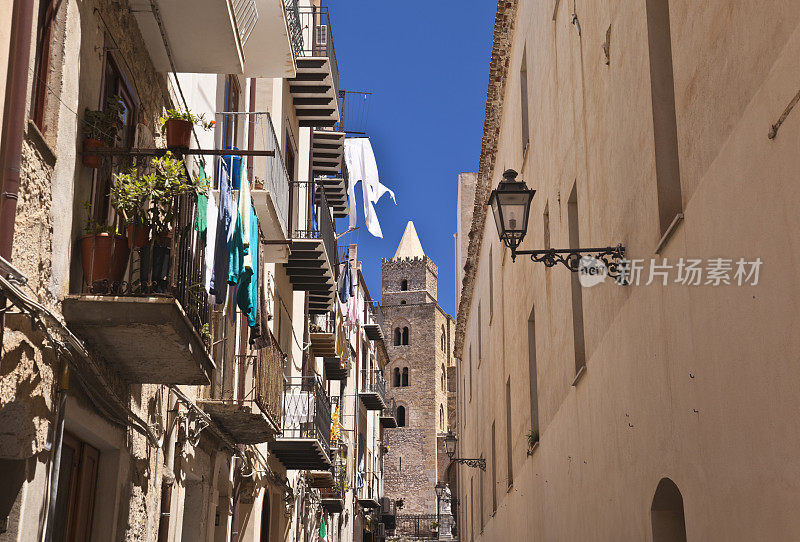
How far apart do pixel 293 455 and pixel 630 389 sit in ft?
37.4

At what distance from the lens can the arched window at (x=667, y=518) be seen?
22.1 ft

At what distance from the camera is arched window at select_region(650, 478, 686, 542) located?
6734mm

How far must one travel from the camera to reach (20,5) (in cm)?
625

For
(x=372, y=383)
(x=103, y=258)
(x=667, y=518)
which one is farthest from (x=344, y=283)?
(x=667, y=518)

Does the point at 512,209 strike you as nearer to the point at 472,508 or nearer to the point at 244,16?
the point at 244,16

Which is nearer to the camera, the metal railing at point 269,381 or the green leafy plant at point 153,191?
the green leafy plant at point 153,191

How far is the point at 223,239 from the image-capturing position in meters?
9.36

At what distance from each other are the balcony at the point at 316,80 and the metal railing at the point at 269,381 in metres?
5.13

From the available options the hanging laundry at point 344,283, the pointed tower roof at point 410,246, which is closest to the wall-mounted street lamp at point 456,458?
the hanging laundry at point 344,283

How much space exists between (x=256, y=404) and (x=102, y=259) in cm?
517

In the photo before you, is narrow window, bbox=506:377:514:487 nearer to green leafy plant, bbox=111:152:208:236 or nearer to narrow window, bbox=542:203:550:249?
narrow window, bbox=542:203:550:249

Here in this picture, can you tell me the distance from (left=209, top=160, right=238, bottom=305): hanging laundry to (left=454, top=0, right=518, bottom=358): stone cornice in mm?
8237

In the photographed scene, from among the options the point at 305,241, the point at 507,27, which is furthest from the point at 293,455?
the point at 507,27

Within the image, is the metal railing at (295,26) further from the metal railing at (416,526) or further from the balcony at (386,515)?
the metal railing at (416,526)
